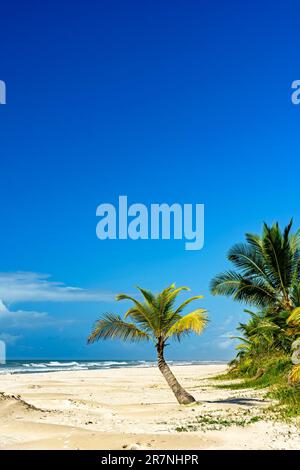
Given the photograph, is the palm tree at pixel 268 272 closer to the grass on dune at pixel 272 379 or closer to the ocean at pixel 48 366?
the grass on dune at pixel 272 379

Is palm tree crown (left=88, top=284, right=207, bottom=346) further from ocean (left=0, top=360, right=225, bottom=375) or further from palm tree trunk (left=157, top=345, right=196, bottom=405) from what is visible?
ocean (left=0, top=360, right=225, bottom=375)

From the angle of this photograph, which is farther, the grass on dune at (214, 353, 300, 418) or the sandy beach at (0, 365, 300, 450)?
the grass on dune at (214, 353, 300, 418)

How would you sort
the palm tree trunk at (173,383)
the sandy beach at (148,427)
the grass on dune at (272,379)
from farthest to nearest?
1. the palm tree trunk at (173,383)
2. the grass on dune at (272,379)
3. the sandy beach at (148,427)

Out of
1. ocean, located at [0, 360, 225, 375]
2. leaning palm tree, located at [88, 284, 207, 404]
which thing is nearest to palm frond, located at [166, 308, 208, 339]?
leaning palm tree, located at [88, 284, 207, 404]

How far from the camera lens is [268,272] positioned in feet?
71.3

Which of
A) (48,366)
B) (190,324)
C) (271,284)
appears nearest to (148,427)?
(190,324)

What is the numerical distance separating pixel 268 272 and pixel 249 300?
1.82m

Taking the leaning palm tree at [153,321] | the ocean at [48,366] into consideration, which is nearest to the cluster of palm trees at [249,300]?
the leaning palm tree at [153,321]

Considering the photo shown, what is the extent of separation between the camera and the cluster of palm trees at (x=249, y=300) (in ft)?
57.6

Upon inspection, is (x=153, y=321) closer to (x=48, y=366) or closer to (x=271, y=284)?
(x=271, y=284)

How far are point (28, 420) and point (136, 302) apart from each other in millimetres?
5600

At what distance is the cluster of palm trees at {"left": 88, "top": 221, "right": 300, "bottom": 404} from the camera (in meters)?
17.5
